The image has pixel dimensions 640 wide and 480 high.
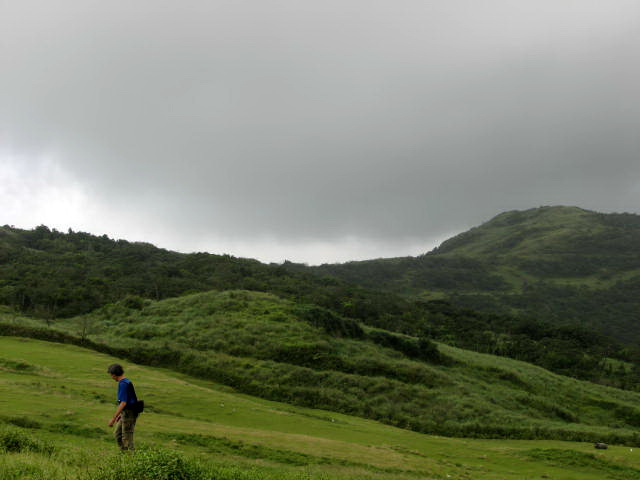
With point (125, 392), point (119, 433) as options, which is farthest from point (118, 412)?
point (119, 433)

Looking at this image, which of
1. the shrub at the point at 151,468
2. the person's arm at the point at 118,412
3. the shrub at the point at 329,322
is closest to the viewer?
the shrub at the point at 151,468

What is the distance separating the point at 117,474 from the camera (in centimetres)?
828

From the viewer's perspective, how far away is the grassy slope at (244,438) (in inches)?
607

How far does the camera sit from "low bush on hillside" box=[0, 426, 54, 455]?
35.8 ft

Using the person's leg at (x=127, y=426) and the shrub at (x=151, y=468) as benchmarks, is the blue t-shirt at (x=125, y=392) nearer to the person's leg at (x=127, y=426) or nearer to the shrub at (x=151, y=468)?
the person's leg at (x=127, y=426)

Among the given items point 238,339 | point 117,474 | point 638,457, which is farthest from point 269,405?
point 117,474

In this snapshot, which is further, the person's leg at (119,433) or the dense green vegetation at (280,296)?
the dense green vegetation at (280,296)

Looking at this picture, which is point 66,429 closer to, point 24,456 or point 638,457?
point 24,456

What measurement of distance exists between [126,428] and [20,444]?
2.90 meters

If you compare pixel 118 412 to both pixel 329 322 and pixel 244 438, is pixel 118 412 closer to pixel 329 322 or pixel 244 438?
pixel 244 438

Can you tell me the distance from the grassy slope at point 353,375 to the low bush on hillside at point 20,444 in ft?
83.0

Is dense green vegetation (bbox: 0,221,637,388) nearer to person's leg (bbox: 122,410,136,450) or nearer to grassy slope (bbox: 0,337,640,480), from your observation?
grassy slope (bbox: 0,337,640,480)

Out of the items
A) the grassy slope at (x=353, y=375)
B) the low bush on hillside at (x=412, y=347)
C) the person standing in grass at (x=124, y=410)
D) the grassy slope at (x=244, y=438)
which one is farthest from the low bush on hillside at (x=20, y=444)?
the low bush on hillside at (x=412, y=347)

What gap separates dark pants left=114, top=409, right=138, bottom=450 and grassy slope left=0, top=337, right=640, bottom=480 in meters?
0.79
